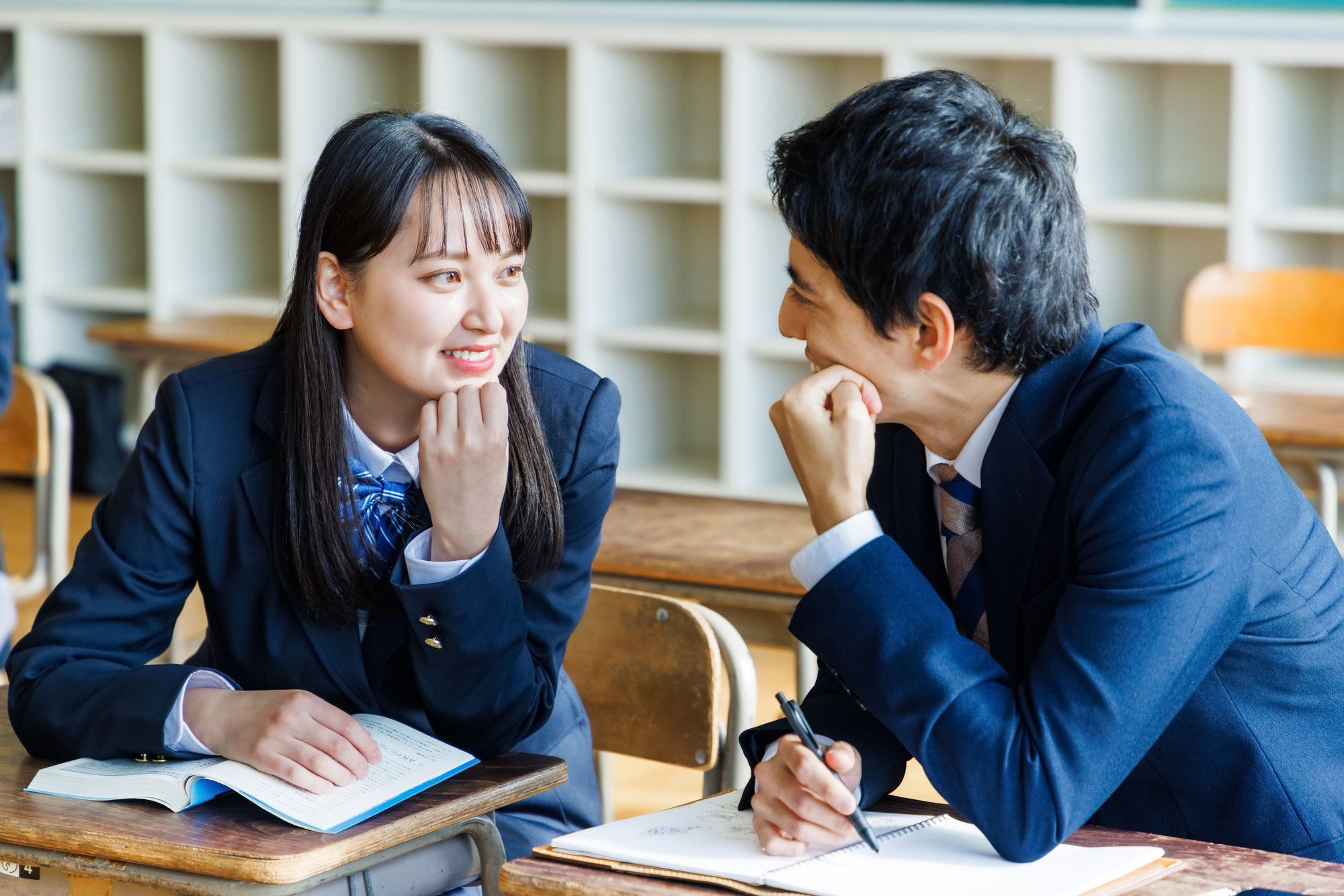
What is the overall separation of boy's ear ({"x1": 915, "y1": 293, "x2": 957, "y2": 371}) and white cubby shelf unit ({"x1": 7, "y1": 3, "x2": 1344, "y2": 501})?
2774mm

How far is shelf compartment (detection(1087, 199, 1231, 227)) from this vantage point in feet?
12.2

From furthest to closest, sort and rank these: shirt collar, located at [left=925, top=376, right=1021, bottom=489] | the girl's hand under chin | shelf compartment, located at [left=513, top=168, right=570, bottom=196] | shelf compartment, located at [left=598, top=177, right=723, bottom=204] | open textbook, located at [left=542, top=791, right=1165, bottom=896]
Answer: shelf compartment, located at [left=513, top=168, right=570, bottom=196] → shelf compartment, located at [left=598, top=177, right=723, bottom=204] → the girl's hand under chin → shirt collar, located at [left=925, top=376, right=1021, bottom=489] → open textbook, located at [left=542, top=791, right=1165, bottom=896]

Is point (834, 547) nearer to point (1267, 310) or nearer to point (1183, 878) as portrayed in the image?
point (1183, 878)

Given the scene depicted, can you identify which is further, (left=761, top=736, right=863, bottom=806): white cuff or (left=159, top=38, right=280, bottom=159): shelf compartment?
(left=159, top=38, right=280, bottom=159): shelf compartment

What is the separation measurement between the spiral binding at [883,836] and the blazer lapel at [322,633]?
21.8 inches

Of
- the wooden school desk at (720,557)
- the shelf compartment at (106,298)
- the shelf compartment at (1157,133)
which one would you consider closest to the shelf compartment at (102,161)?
the shelf compartment at (106,298)

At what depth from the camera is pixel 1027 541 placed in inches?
48.4

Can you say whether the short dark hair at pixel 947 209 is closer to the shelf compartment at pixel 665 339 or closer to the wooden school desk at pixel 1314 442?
the wooden school desk at pixel 1314 442

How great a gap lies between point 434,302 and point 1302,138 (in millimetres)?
3174

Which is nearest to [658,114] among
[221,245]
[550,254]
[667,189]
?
[667,189]

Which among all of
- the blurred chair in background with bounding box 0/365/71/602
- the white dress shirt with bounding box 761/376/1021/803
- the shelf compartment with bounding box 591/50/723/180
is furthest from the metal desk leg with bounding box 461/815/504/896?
the shelf compartment with bounding box 591/50/723/180

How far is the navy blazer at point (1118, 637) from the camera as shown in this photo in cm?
109

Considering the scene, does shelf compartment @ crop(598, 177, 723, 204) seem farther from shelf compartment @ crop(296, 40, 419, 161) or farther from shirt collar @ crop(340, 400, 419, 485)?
shirt collar @ crop(340, 400, 419, 485)

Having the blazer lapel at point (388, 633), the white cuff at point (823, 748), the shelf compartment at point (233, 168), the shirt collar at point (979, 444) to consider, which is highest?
the shelf compartment at point (233, 168)
